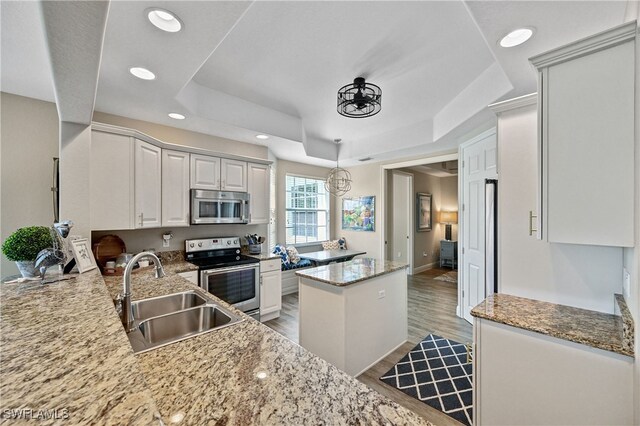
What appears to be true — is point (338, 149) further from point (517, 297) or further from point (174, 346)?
point (174, 346)

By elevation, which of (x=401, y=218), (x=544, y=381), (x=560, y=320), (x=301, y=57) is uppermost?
(x=301, y=57)

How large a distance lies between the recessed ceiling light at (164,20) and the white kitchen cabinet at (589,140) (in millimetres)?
2146

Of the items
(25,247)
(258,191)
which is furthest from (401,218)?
(25,247)

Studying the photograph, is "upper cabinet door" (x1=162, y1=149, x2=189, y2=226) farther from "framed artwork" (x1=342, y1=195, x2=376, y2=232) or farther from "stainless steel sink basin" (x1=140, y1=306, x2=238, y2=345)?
"framed artwork" (x1=342, y1=195, x2=376, y2=232)

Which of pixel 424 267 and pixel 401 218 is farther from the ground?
pixel 401 218

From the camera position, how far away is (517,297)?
196 cm

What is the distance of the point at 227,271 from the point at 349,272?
154 centimetres

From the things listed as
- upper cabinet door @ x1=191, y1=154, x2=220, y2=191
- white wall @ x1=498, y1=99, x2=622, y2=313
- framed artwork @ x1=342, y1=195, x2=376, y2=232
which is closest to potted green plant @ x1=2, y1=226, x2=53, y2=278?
upper cabinet door @ x1=191, y1=154, x2=220, y2=191

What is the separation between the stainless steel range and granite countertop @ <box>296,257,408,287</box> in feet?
3.48

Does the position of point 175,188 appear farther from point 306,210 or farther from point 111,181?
point 306,210

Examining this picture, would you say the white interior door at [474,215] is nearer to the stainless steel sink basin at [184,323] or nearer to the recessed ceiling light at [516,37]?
the recessed ceiling light at [516,37]

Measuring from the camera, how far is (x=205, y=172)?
346 centimetres

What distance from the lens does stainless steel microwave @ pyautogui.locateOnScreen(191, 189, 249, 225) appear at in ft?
11.0

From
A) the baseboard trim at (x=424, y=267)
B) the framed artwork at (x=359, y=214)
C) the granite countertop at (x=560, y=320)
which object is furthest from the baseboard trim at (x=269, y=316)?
the baseboard trim at (x=424, y=267)
